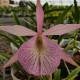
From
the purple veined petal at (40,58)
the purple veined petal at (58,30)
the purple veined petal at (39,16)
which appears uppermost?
the purple veined petal at (39,16)

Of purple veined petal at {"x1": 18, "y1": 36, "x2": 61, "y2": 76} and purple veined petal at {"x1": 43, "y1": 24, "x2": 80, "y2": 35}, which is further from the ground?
purple veined petal at {"x1": 43, "y1": 24, "x2": 80, "y2": 35}

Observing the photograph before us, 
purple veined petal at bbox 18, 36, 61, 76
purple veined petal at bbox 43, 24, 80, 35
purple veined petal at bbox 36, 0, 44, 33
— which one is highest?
purple veined petal at bbox 36, 0, 44, 33

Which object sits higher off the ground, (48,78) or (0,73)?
(48,78)

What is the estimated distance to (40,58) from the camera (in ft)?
1.19

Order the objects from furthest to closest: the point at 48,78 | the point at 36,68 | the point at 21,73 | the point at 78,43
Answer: the point at 78,43, the point at 21,73, the point at 48,78, the point at 36,68

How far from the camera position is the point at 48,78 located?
640mm

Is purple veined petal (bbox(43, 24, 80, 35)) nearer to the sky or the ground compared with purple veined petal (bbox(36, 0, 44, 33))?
nearer to the ground

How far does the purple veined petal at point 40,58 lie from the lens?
354 mm

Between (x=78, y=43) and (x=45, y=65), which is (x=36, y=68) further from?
(x=78, y=43)

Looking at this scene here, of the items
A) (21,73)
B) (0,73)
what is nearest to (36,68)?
(21,73)

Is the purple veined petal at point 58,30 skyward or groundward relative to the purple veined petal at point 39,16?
groundward

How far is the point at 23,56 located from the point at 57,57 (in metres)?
0.08

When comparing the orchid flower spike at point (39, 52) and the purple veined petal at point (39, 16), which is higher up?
the purple veined petal at point (39, 16)

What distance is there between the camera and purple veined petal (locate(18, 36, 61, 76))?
0.35m
